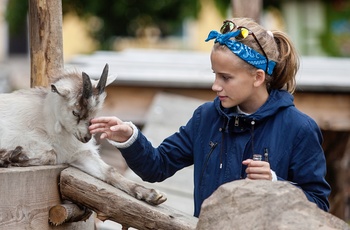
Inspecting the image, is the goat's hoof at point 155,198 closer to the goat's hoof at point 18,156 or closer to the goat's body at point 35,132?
the goat's body at point 35,132

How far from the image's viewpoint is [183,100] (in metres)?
8.95

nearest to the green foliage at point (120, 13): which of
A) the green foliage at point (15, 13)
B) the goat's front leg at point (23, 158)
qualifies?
the green foliage at point (15, 13)

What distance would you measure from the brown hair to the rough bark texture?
3.02 feet

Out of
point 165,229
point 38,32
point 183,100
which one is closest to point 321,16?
point 183,100

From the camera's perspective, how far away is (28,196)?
4.53 m

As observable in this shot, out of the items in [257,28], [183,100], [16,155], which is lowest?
[183,100]

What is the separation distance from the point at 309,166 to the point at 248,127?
36cm

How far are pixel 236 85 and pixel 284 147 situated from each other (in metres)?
0.39

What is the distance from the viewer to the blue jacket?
4.32 metres

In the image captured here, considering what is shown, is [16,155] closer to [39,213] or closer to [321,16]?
[39,213]

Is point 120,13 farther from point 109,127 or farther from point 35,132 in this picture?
point 109,127

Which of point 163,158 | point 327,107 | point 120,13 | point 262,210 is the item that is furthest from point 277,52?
point 120,13

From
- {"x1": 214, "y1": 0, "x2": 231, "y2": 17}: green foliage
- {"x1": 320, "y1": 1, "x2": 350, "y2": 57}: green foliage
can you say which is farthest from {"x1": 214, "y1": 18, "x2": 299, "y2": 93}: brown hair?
{"x1": 320, "y1": 1, "x2": 350, "y2": 57}: green foliage

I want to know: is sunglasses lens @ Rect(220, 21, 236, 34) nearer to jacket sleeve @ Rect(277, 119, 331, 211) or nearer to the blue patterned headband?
the blue patterned headband
